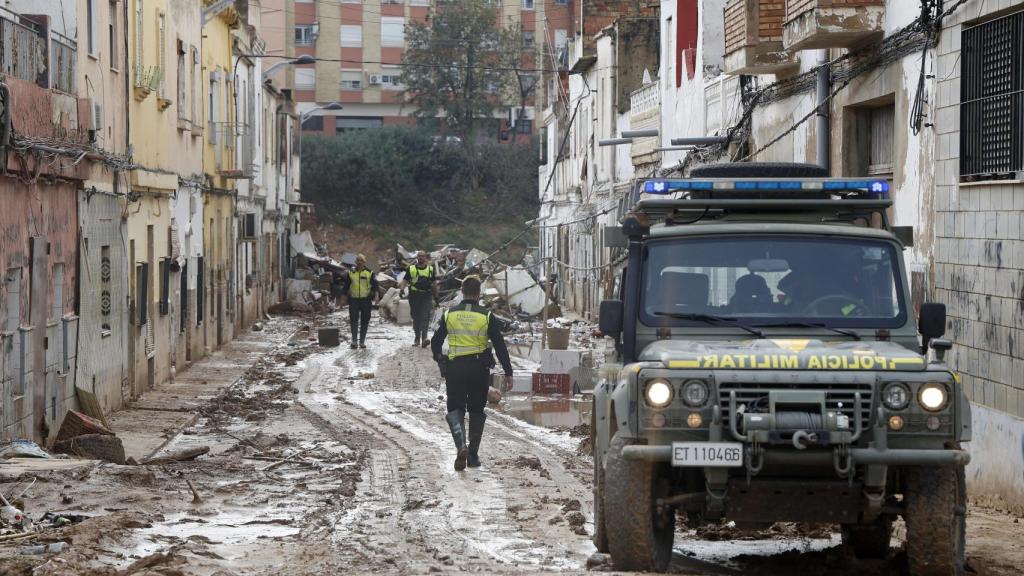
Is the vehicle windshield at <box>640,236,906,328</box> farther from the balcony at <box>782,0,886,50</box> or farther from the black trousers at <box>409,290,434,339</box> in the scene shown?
the black trousers at <box>409,290,434,339</box>

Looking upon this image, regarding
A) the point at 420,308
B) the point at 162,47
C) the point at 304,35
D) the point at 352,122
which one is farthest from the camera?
the point at 352,122

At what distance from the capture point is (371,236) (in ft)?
210

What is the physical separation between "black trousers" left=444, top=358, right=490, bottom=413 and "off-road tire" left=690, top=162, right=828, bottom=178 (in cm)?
386

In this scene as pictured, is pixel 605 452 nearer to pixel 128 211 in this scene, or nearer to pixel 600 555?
pixel 600 555

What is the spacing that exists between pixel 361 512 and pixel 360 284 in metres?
18.0

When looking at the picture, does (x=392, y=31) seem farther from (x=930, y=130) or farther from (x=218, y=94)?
(x=930, y=130)

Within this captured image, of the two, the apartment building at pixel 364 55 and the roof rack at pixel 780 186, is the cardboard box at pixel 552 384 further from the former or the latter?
the apartment building at pixel 364 55

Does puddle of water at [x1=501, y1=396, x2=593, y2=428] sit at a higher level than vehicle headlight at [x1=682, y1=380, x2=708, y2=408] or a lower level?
lower

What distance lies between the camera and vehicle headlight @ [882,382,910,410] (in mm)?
7352

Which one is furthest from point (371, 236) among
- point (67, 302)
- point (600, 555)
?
point (600, 555)

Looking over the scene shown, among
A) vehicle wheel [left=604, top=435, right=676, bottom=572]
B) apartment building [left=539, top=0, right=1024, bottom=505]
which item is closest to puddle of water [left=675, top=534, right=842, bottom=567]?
vehicle wheel [left=604, top=435, right=676, bottom=572]

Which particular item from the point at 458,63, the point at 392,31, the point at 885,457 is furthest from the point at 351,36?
the point at 885,457

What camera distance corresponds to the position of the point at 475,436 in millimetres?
13836

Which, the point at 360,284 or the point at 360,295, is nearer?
the point at 360,284
